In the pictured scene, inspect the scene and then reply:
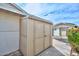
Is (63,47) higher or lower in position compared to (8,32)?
lower

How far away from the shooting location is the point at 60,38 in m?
2.38

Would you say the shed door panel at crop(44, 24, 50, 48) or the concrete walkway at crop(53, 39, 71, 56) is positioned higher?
the shed door panel at crop(44, 24, 50, 48)

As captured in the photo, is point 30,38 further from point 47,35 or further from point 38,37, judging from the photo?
point 47,35

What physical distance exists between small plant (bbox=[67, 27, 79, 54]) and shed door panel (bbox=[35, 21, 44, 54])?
0.47 m

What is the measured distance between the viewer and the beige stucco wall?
216 cm

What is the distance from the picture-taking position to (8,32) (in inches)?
86.7

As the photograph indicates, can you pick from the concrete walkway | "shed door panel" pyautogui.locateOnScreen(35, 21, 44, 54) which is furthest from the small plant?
"shed door panel" pyautogui.locateOnScreen(35, 21, 44, 54)

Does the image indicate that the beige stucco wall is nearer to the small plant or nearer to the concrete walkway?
the concrete walkway

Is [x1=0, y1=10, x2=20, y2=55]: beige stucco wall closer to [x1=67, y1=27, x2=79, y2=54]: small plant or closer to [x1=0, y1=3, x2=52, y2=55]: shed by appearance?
[x1=0, y1=3, x2=52, y2=55]: shed

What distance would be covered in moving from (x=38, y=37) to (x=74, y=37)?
0.62 m

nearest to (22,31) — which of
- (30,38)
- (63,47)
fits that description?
(30,38)

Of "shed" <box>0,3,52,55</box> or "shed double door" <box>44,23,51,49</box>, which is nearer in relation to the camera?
"shed" <box>0,3,52,55</box>

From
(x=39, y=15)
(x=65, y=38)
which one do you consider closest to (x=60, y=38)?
(x=65, y=38)

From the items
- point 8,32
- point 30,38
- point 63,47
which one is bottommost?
point 63,47
